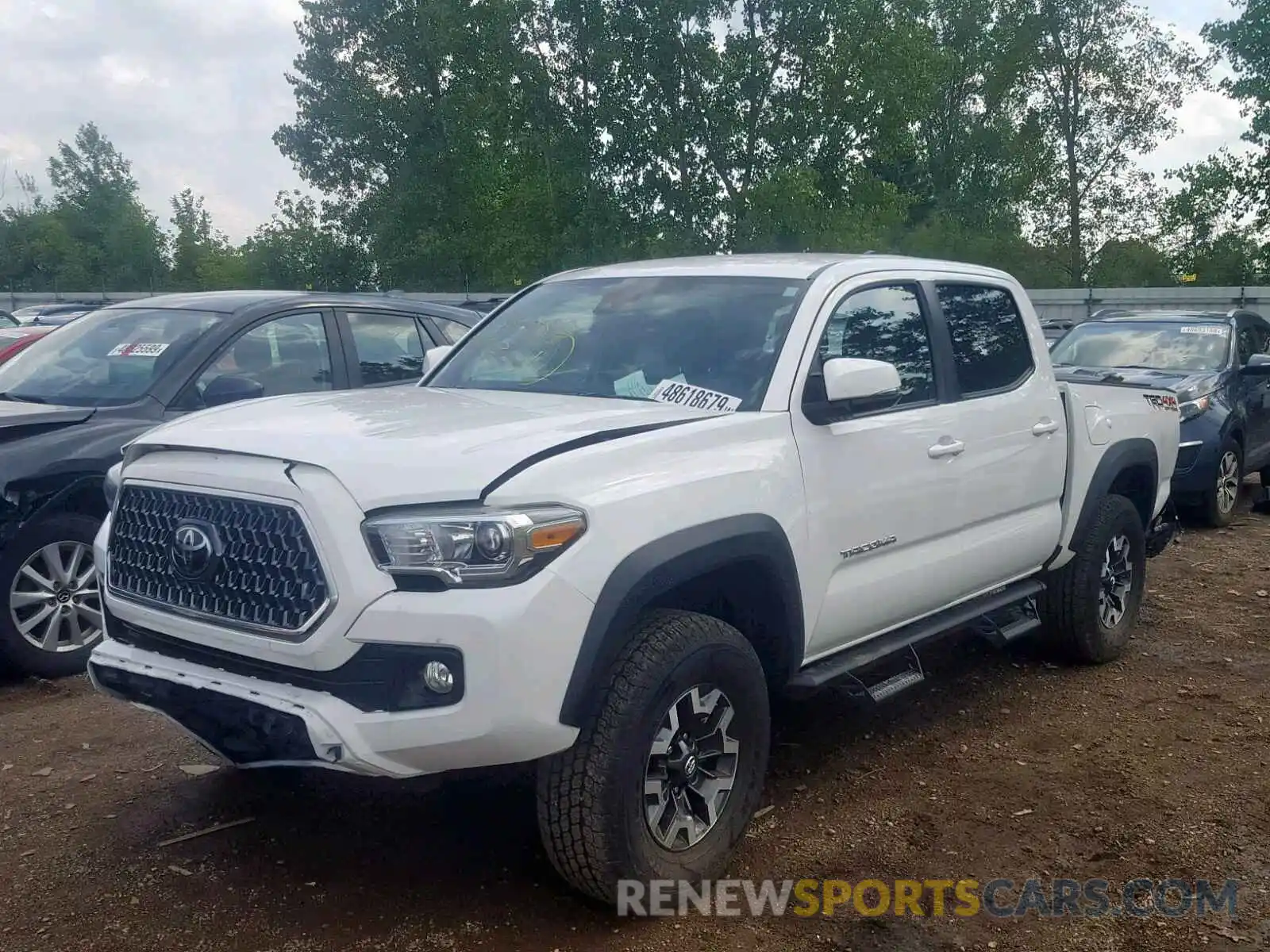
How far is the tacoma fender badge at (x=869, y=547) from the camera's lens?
3908mm

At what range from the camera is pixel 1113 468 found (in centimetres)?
552

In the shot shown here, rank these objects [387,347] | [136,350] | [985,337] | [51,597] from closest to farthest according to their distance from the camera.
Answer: [985,337]
[51,597]
[136,350]
[387,347]

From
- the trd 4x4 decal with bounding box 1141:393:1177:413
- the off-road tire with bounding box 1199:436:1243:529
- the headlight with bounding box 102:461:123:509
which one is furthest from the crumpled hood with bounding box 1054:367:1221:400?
the headlight with bounding box 102:461:123:509

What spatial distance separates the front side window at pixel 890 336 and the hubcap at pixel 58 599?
3399mm

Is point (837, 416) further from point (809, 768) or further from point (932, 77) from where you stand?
point (932, 77)

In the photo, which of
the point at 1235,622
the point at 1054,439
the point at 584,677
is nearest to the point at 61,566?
the point at 584,677

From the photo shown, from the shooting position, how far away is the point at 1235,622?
6.55 meters

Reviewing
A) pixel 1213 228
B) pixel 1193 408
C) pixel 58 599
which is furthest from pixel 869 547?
pixel 1213 228

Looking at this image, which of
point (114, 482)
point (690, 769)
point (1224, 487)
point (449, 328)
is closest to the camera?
point (690, 769)

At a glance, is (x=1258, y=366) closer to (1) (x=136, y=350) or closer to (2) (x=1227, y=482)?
(2) (x=1227, y=482)

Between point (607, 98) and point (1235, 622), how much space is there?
87.6 ft

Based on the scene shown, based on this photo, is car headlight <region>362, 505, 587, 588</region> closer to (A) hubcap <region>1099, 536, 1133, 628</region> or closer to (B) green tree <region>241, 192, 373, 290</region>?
(A) hubcap <region>1099, 536, 1133, 628</region>

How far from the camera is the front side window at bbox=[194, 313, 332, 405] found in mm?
5902

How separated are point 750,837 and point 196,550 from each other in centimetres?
200
